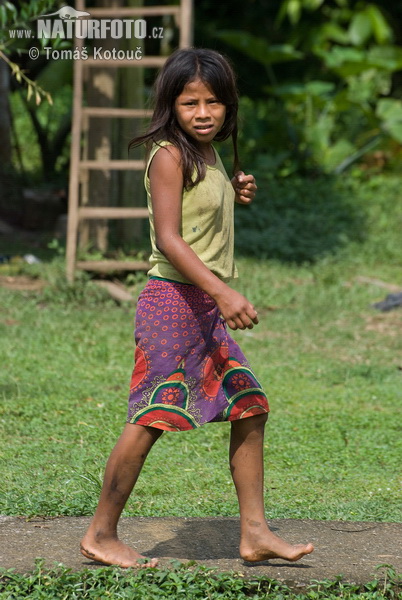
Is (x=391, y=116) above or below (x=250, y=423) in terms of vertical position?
above

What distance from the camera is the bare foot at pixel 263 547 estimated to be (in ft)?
8.56

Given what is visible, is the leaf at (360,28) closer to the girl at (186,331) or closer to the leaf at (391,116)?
the leaf at (391,116)

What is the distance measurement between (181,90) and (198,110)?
0.24 ft

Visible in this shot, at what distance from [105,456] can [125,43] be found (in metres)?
4.79

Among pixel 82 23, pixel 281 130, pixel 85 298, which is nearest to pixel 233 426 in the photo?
pixel 85 298

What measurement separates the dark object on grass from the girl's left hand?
396 cm

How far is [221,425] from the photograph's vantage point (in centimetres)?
433

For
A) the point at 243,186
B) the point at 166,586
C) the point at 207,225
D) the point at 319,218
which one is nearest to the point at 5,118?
the point at 319,218

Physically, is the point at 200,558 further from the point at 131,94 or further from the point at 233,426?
the point at 131,94

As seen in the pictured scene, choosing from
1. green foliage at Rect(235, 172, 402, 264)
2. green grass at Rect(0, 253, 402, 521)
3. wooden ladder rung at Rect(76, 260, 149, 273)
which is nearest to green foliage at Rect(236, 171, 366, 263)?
green foliage at Rect(235, 172, 402, 264)

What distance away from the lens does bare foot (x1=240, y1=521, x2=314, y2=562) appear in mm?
2610

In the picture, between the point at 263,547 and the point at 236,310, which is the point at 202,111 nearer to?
the point at 236,310

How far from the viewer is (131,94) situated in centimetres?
766

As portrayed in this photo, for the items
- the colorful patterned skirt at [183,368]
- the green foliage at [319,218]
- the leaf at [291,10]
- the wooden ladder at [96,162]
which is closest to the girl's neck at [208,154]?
the colorful patterned skirt at [183,368]
